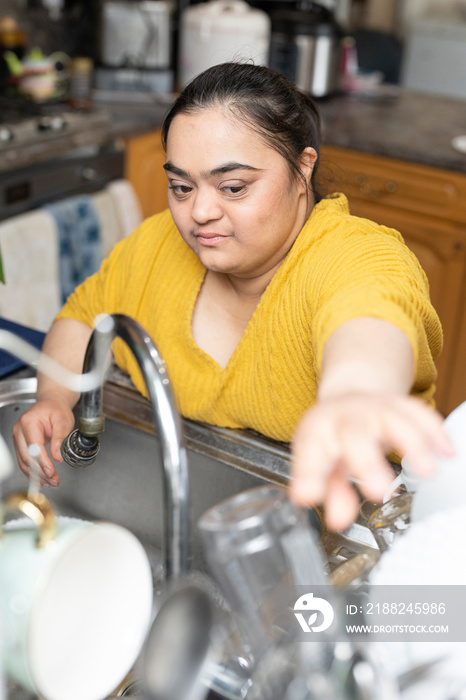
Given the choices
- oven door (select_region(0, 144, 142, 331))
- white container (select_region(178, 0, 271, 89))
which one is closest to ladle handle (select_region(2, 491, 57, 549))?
oven door (select_region(0, 144, 142, 331))

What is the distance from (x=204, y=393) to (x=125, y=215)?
1432 millimetres

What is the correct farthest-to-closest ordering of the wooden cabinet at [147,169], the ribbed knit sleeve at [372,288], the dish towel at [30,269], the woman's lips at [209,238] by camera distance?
the wooden cabinet at [147,169] → the dish towel at [30,269] → the woman's lips at [209,238] → the ribbed knit sleeve at [372,288]

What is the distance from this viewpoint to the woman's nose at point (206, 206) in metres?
0.86

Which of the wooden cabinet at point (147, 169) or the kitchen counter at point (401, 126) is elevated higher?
the kitchen counter at point (401, 126)

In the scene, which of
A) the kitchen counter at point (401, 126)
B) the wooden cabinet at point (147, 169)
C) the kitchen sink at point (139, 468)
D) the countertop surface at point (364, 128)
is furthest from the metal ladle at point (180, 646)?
the wooden cabinet at point (147, 169)

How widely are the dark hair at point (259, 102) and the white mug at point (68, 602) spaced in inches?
22.3

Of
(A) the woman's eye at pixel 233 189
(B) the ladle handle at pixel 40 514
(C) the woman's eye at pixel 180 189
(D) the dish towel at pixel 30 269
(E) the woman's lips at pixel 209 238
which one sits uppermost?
(A) the woman's eye at pixel 233 189

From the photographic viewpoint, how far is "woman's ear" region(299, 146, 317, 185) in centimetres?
101

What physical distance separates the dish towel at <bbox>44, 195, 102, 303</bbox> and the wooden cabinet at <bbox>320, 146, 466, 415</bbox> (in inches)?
28.1

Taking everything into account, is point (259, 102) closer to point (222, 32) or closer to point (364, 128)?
point (364, 128)

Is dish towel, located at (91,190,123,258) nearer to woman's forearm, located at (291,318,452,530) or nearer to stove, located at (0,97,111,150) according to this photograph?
stove, located at (0,97,111,150)

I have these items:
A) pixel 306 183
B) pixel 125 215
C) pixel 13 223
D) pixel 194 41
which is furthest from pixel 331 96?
pixel 306 183

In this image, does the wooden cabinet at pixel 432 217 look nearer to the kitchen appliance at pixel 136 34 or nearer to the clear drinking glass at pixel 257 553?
the kitchen appliance at pixel 136 34

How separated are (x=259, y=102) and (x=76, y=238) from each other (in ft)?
4.32
